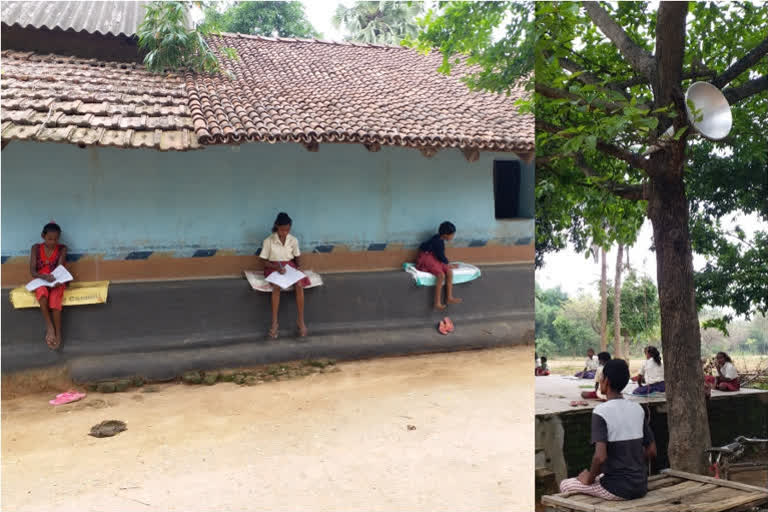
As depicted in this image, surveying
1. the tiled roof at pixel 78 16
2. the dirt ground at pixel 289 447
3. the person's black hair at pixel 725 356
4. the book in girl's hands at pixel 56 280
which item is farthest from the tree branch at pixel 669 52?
the tiled roof at pixel 78 16

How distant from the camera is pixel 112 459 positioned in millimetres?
2424

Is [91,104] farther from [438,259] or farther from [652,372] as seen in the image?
[652,372]

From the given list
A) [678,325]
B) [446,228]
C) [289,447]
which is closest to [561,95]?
[678,325]

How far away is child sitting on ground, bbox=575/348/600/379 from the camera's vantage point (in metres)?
0.89

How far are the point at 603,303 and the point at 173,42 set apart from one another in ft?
10.9

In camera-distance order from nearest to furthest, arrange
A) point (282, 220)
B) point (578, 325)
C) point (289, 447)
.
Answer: point (578, 325) → point (289, 447) → point (282, 220)

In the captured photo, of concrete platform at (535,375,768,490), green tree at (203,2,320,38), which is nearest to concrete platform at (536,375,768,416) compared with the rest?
concrete platform at (535,375,768,490)

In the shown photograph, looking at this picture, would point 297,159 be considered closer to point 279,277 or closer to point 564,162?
point 279,277

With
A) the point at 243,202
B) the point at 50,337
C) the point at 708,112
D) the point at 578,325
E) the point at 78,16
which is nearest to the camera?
the point at 708,112

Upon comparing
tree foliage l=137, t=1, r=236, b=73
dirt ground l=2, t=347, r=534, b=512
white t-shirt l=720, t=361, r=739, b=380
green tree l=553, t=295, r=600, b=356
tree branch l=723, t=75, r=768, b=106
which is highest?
tree foliage l=137, t=1, r=236, b=73

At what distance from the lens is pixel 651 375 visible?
0.87 metres

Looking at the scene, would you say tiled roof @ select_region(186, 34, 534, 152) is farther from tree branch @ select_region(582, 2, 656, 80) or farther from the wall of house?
tree branch @ select_region(582, 2, 656, 80)

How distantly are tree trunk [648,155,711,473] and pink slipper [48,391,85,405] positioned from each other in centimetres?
293

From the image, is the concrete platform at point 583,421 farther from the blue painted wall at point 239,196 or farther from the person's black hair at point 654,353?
the blue painted wall at point 239,196
